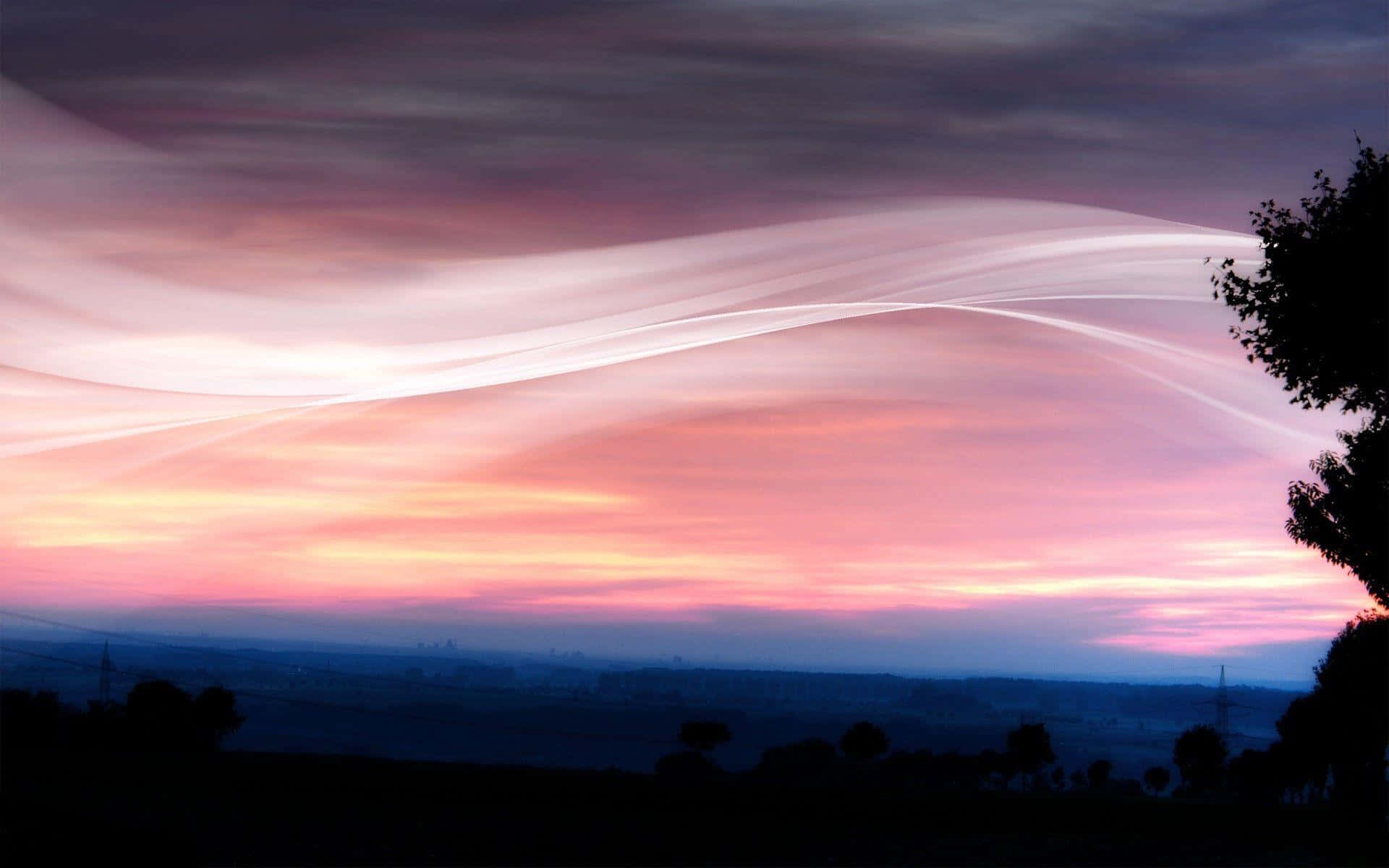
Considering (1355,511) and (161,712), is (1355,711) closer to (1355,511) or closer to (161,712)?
(1355,511)

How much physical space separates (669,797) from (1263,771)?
218 feet

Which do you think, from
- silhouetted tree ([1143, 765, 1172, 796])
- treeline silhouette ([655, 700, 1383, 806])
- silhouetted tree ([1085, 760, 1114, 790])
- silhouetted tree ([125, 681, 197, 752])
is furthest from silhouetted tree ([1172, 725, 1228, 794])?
silhouetted tree ([125, 681, 197, 752])

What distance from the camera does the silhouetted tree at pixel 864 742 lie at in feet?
289

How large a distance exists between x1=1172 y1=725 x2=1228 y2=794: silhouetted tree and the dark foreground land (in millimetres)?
78013

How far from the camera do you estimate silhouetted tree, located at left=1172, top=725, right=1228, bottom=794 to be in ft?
327

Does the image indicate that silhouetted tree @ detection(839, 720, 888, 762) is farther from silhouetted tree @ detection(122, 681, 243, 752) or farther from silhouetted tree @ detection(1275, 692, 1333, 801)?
silhouetted tree @ detection(122, 681, 243, 752)

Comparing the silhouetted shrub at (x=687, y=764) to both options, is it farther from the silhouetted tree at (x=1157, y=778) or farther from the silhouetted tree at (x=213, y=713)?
the silhouetted tree at (x=1157, y=778)

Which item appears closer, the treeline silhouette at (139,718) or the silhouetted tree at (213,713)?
the treeline silhouette at (139,718)

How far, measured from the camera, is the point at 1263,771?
7950cm

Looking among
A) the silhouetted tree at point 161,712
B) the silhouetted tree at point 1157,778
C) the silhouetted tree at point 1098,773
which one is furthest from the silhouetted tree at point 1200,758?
the silhouetted tree at point 161,712

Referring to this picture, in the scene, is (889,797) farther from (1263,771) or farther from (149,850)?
(1263,771)

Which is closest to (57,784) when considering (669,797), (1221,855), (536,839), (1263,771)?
(536,839)

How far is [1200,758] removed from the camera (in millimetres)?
103875

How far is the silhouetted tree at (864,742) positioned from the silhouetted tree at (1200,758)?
84.8 ft
